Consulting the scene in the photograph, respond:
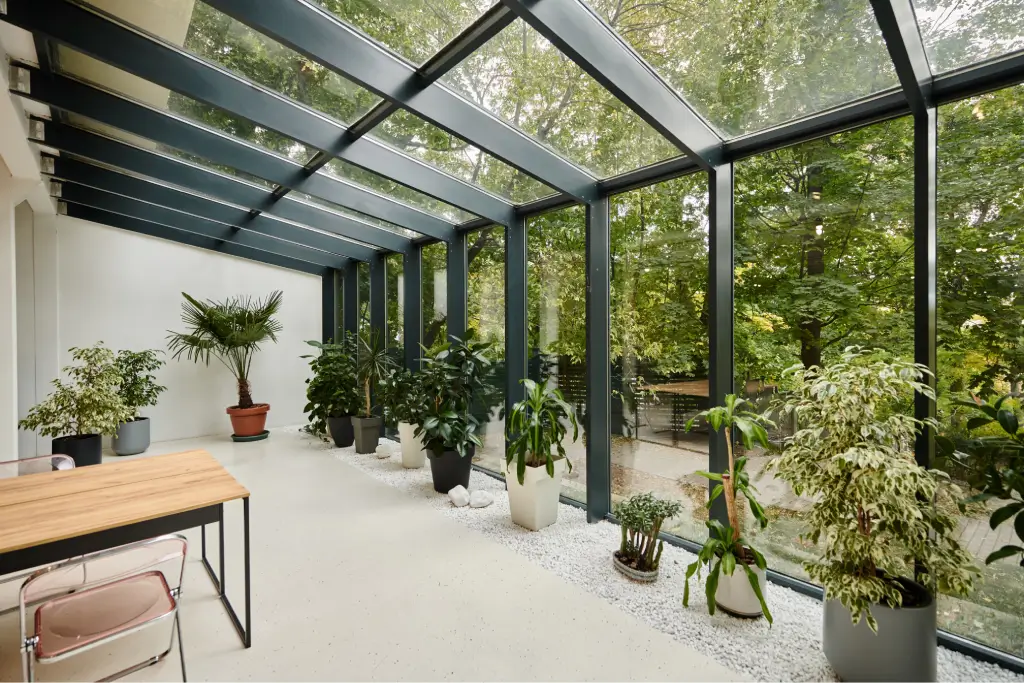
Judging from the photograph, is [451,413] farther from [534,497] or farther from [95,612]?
[95,612]

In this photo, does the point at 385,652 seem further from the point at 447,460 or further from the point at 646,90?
the point at 646,90

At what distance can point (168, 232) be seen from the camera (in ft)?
21.0

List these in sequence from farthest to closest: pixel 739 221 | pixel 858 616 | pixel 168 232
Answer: pixel 168 232 → pixel 739 221 → pixel 858 616

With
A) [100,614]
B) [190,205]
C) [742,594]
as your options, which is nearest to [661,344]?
[742,594]

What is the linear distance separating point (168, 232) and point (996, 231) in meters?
8.18

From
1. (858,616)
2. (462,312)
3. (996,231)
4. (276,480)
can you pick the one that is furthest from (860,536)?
(276,480)

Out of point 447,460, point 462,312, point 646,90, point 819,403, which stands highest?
point 646,90

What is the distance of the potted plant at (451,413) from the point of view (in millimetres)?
4211

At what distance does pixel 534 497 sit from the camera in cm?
343

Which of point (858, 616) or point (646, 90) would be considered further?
point (646, 90)

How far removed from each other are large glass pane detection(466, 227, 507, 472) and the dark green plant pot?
1.53 m

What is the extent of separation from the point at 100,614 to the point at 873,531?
3027 millimetres

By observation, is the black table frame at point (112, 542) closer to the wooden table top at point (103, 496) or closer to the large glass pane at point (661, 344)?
the wooden table top at point (103, 496)

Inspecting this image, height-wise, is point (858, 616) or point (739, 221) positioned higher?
point (739, 221)
